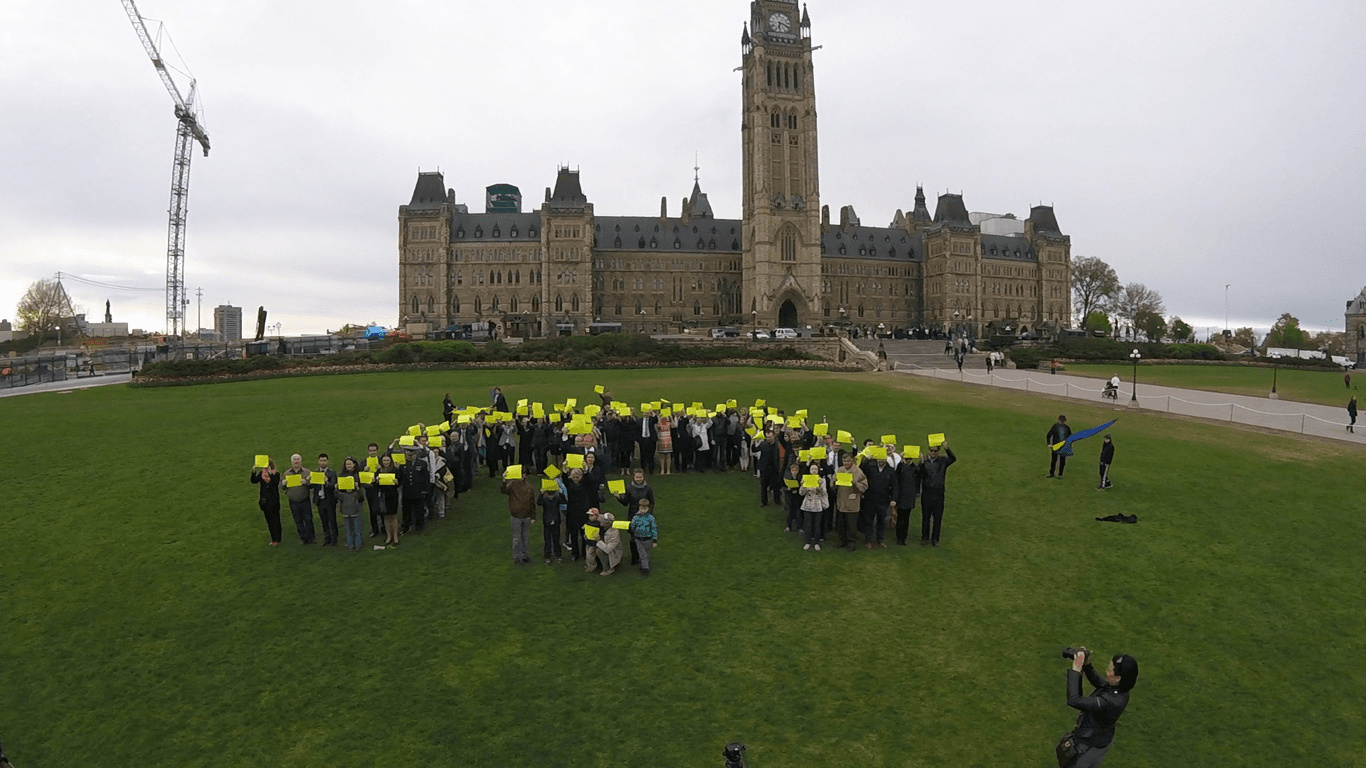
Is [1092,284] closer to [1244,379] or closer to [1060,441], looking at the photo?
[1244,379]

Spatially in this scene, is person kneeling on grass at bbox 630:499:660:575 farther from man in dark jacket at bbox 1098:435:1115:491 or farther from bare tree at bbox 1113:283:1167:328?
bare tree at bbox 1113:283:1167:328

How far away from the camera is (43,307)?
11406 cm

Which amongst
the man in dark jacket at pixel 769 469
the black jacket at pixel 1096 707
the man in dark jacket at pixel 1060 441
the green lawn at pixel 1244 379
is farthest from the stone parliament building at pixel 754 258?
the black jacket at pixel 1096 707

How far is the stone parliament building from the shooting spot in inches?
3986

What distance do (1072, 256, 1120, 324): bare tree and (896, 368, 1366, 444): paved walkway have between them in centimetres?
8444

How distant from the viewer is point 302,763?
888 cm

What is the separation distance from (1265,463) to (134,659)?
1105 inches

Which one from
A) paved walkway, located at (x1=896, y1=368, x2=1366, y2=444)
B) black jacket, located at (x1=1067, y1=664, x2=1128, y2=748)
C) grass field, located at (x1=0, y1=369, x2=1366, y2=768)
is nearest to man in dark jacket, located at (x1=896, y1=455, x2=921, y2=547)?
grass field, located at (x1=0, y1=369, x2=1366, y2=768)

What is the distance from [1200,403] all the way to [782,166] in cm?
7427

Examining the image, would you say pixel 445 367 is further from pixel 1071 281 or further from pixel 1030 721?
pixel 1071 281

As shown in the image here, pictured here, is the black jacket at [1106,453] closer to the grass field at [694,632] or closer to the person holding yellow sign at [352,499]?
the grass field at [694,632]

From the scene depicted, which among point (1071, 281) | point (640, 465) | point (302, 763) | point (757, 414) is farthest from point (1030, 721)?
point (1071, 281)

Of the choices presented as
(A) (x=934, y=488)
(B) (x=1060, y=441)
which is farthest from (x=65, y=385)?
(B) (x=1060, y=441)

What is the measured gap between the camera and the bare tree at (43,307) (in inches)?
4195
